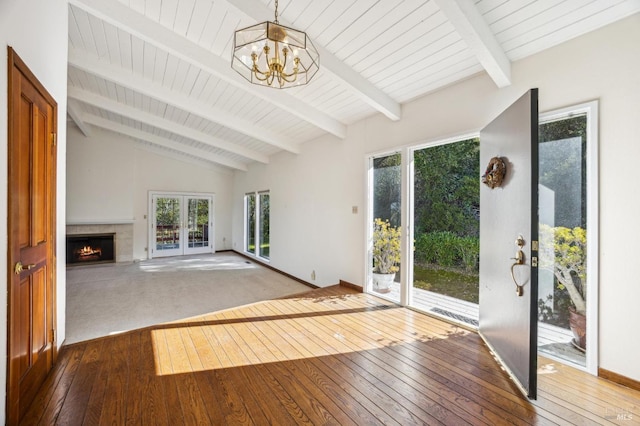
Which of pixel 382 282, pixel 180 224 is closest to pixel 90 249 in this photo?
pixel 180 224

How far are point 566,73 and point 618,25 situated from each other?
1.23 ft

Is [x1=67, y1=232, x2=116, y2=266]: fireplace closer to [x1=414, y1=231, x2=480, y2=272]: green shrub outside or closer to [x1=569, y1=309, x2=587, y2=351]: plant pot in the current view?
[x1=414, y1=231, x2=480, y2=272]: green shrub outside

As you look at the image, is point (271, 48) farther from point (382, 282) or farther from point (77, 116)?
point (77, 116)

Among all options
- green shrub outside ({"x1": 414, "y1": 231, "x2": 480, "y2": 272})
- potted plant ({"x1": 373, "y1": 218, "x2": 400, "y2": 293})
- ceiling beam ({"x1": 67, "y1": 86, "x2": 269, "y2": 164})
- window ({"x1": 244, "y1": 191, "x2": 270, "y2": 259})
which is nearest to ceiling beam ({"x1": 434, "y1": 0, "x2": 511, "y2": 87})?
green shrub outside ({"x1": 414, "y1": 231, "x2": 480, "y2": 272})

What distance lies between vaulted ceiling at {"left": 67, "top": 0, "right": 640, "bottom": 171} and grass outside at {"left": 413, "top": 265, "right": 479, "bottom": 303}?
6.68ft

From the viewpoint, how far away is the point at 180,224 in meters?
8.91

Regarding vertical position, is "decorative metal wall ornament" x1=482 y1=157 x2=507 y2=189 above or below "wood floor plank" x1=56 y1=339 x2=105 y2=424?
above

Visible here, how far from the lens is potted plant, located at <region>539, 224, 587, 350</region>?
2305 mm

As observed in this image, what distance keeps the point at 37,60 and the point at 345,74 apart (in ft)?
8.15

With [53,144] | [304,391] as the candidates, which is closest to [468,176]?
[304,391]

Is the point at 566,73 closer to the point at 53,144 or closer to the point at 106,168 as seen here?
the point at 53,144

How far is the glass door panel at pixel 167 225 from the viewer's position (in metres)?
8.54

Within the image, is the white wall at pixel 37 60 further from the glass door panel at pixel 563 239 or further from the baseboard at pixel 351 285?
the glass door panel at pixel 563 239

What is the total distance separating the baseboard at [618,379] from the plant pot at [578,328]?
0.58 ft
